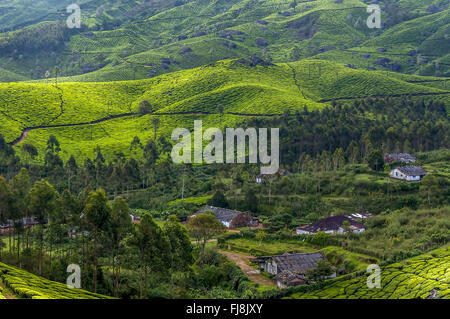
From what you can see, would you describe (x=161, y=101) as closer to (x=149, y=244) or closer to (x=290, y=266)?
(x=290, y=266)

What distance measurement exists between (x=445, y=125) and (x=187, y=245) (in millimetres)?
106948

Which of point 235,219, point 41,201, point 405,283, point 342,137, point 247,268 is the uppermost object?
point 342,137

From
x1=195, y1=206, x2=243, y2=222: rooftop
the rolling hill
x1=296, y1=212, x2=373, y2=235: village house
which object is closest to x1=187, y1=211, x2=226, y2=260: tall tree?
x1=296, y1=212, x2=373, y2=235: village house

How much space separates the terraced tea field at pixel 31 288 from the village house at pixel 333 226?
134 feet

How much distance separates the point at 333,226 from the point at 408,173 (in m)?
27.6

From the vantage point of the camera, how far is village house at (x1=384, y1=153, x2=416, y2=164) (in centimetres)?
10533

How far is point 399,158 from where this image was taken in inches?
4190

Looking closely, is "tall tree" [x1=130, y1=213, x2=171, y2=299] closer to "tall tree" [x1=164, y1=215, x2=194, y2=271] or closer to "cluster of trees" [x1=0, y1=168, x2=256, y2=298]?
"cluster of trees" [x1=0, y1=168, x2=256, y2=298]

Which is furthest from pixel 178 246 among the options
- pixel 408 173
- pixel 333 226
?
pixel 408 173

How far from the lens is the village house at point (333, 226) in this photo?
7212cm

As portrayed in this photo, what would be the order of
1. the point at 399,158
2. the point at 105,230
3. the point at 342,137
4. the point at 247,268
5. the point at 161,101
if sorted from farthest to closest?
the point at 161,101 → the point at 342,137 → the point at 399,158 → the point at 247,268 → the point at 105,230

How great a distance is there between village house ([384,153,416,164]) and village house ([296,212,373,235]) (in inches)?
1359
